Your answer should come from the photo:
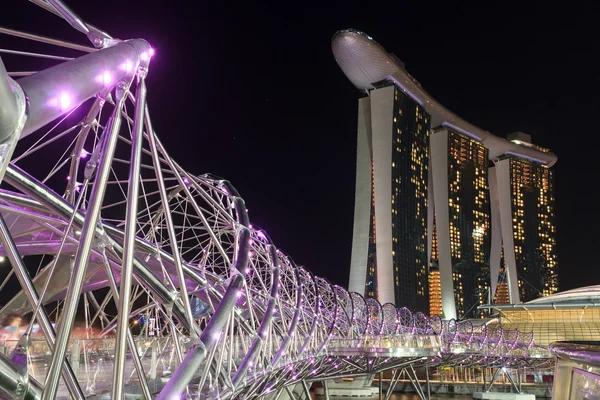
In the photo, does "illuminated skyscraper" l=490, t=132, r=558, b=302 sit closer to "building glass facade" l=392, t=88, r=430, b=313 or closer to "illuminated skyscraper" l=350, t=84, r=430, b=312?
"building glass facade" l=392, t=88, r=430, b=313

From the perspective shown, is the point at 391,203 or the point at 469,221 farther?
the point at 469,221

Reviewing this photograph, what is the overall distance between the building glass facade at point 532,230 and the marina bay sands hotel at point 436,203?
246mm

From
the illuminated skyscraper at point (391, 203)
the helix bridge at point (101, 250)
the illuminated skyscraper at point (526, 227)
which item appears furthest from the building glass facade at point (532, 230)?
the helix bridge at point (101, 250)

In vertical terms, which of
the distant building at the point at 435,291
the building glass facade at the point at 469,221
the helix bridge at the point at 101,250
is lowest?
the helix bridge at the point at 101,250

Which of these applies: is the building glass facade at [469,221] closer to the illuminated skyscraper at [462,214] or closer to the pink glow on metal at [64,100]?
the illuminated skyscraper at [462,214]

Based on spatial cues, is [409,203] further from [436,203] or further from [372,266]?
[436,203]

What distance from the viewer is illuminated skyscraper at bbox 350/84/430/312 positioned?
9794cm

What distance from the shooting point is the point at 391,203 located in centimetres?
9975

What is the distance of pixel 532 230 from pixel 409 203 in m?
52.3

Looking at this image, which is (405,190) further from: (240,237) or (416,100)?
(240,237)

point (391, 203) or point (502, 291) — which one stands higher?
point (391, 203)

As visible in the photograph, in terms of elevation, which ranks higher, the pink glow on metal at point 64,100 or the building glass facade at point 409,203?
the building glass facade at point 409,203

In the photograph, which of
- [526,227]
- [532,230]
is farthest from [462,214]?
[532,230]

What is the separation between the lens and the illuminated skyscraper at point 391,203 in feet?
321
